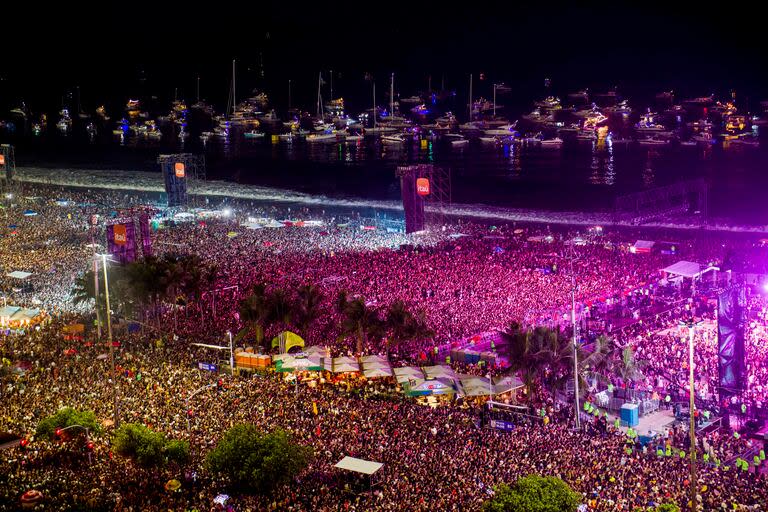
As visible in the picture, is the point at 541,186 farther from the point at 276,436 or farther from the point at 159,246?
the point at 276,436

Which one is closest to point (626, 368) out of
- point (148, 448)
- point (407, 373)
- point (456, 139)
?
point (407, 373)

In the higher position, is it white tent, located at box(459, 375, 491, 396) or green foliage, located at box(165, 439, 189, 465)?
green foliage, located at box(165, 439, 189, 465)

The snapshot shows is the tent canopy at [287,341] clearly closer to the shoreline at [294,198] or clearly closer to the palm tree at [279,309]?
the palm tree at [279,309]

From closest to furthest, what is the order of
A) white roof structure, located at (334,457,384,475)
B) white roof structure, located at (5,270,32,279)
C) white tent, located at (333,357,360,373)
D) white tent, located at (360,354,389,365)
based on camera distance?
white roof structure, located at (334,457,384,475) < white tent, located at (333,357,360,373) < white tent, located at (360,354,389,365) < white roof structure, located at (5,270,32,279)

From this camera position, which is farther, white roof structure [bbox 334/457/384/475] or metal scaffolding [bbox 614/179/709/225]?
metal scaffolding [bbox 614/179/709/225]

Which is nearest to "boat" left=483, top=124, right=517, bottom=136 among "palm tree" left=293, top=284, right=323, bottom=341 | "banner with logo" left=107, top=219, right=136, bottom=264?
"banner with logo" left=107, top=219, right=136, bottom=264

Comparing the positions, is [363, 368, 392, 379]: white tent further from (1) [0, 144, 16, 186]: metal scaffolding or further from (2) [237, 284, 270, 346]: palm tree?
(1) [0, 144, 16, 186]: metal scaffolding

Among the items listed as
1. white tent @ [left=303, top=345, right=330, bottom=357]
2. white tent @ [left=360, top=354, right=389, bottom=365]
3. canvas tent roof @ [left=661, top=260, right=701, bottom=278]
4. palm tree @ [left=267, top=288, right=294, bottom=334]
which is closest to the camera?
white tent @ [left=360, top=354, right=389, bottom=365]

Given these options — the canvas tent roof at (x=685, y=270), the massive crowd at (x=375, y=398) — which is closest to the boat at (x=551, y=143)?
the massive crowd at (x=375, y=398)

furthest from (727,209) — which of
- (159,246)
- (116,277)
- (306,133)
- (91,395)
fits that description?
(306,133)

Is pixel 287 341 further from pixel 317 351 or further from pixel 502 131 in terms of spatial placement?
pixel 502 131
